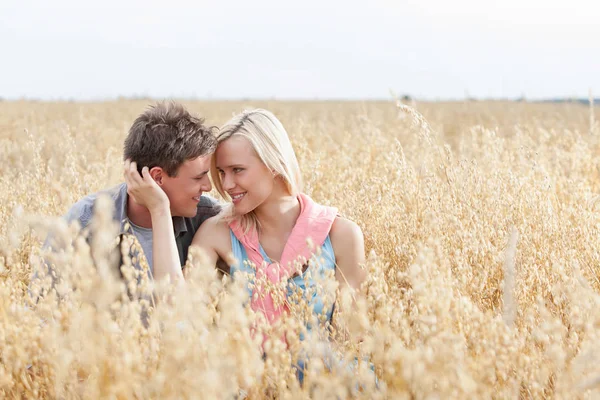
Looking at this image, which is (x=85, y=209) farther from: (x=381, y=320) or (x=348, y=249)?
(x=381, y=320)

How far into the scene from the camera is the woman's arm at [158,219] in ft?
8.13

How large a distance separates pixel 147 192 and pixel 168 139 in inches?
10.1

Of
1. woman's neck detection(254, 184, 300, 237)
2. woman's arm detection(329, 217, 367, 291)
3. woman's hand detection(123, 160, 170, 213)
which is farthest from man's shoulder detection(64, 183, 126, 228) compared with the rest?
woman's arm detection(329, 217, 367, 291)

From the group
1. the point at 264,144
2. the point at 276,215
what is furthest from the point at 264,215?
the point at 264,144

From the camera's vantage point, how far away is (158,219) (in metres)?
2.53

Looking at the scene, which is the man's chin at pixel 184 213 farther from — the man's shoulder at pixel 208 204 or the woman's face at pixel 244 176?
the man's shoulder at pixel 208 204

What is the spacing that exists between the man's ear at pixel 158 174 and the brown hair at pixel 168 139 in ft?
0.06

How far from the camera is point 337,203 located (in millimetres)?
3643

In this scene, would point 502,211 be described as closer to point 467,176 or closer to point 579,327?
point 467,176

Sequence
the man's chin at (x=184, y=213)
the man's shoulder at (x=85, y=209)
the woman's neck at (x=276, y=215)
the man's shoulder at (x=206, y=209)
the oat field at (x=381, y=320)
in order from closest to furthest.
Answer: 1. the oat field at (x=381, y=320)
2. the man's shoulder at (x=85, y=209)
3. the man's chin at (x=184, y=213)
4. the woman's neck at (x=276, y=215)
5. the man's shoulder at (x=206, y=209)

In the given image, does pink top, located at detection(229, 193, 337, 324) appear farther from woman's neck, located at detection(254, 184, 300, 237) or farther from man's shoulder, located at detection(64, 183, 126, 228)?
man's shoulder, located at detection(64, 183, 126, 228)

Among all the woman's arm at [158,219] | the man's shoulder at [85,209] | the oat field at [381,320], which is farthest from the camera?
the man's shoulder at [85,209]

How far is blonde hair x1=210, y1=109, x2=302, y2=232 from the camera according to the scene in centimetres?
273

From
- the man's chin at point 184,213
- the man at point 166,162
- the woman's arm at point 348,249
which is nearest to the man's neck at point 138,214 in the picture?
the man at point 166,162
